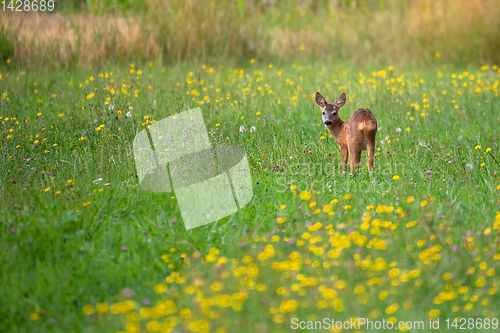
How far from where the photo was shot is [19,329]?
3.16m

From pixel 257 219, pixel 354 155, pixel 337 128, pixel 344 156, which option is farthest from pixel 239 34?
pixel 257 219

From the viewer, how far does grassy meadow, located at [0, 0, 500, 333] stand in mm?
3092

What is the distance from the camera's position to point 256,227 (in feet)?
14.1

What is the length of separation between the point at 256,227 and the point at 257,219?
17cm

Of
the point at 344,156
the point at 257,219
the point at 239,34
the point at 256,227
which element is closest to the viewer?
the point at 256,227

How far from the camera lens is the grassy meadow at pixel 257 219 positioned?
3092 mm

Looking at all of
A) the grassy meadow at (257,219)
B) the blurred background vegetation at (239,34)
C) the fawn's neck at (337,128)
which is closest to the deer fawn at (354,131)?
the fawn's neck at (337,128)

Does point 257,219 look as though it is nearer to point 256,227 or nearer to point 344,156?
point 256,227

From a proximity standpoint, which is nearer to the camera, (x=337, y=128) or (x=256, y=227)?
(x=256, y=227)

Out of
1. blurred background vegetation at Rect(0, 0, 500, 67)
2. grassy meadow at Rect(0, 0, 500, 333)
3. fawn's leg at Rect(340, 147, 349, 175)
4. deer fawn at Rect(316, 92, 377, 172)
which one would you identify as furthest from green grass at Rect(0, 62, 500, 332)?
blurred background vegetation at Rect(0, 0, 500, 67)

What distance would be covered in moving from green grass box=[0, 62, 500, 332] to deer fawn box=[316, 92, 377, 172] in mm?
281

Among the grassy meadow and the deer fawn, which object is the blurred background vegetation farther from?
the deer fawn

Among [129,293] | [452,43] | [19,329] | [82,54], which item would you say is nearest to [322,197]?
[129,293]

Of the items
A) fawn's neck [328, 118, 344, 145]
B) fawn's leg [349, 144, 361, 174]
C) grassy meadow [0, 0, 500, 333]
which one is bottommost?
grassy meadow [0, 0, 500, 333]
